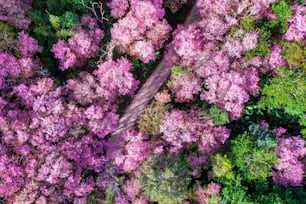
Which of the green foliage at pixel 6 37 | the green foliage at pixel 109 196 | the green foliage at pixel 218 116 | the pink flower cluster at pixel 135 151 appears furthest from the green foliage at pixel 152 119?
the green foliage at pixel 6 37

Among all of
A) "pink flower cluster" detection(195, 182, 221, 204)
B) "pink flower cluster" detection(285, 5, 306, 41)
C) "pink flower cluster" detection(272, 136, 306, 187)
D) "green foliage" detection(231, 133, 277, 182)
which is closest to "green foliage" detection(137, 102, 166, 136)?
"pink flower cluster" detection(195, 182, 221, 204)

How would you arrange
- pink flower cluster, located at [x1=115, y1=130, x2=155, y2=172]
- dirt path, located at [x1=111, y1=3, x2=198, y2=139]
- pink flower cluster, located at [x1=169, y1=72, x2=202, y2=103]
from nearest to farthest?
pink flower cluster, located at [x1=115, y1=130, x2=155, y2=172]
pink flower cluster, located at [x1=169, y1=72, x2=202, y2=103]
dirt path, located at [x1=111, y1=3, x2=198, y2=139]

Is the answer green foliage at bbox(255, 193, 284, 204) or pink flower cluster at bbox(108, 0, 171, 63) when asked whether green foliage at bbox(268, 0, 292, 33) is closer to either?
pink flower cluster at bbox(108, 0, 171, 63)

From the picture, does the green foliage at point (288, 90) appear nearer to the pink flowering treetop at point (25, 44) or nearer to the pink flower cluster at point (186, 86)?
the pink flower cluster at point (186, 86)

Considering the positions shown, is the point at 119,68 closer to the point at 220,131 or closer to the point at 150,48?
the point at 150,48

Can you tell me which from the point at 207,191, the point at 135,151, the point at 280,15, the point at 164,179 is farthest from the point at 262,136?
the point at 135,151

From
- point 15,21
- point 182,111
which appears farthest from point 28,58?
point 182,111
